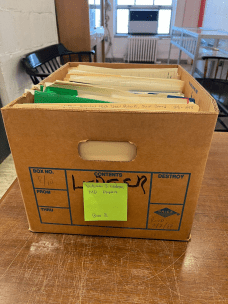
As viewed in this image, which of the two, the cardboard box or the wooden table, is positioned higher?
the cardboard box

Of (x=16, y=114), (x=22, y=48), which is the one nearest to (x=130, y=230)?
(x=16, y=114)

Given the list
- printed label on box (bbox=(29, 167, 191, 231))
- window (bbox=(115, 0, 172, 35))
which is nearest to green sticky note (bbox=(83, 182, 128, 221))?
printed label on box (bbox=(29, 167, 191, 231))

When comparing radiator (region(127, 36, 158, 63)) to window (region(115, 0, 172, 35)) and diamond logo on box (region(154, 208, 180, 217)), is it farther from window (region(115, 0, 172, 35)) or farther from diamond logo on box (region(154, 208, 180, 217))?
diamond logo on box (region(154, 208, 180, 217))

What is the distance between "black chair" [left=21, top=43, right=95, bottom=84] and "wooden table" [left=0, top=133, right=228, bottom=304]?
1.44 meters

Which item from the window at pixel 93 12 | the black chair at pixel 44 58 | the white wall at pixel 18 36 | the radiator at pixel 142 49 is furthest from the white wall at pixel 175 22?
the white wall at pixel 18 36

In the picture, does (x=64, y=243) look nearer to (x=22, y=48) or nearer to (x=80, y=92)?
(x=80, y=92)

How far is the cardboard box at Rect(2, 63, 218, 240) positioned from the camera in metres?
0.36

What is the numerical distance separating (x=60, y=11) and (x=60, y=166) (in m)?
2.65

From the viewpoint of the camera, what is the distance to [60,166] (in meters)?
0.41

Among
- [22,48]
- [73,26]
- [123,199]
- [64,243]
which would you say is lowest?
[64,243]

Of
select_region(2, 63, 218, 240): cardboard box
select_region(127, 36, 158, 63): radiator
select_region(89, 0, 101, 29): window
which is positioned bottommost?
select_region(127, 36, 158, 63): radiator

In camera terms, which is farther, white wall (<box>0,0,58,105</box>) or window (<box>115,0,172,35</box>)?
window (<box>115,0,172,35</box>)

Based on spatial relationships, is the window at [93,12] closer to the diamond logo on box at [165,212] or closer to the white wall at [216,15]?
the white wall at [216,15]

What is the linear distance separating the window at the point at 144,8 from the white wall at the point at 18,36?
3.69 metres
